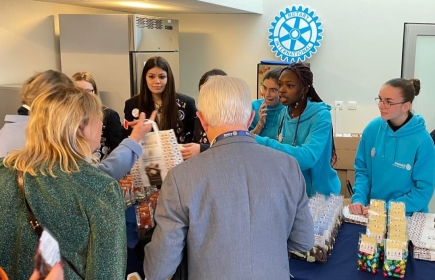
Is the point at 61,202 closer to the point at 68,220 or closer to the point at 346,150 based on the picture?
the point at 68,220

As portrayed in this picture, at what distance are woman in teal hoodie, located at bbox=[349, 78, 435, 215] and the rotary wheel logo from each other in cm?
228

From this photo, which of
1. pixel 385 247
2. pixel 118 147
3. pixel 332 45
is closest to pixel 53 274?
pixel 118 147

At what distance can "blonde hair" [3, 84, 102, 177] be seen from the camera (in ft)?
3.97

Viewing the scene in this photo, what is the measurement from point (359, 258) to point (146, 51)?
2.68 m

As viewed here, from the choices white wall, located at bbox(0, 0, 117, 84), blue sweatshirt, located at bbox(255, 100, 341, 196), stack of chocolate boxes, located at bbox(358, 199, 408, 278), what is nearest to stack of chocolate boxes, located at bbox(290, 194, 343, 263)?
stack of chocolate boxes, located at bbox(358, 199, 408, 278)

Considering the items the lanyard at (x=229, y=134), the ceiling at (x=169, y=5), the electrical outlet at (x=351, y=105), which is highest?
the ceiling at (x=169, y=5)

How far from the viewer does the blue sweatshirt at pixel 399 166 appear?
6.86ft

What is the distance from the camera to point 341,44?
449cm

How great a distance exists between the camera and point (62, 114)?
1.24 meters

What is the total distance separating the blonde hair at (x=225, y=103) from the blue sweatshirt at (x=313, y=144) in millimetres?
840

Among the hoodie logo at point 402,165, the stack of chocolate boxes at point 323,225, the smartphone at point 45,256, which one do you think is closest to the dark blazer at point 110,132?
the stack of chocolate boxes at point 323,225

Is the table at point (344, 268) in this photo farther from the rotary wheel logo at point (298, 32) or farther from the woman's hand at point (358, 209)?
the rotary wheel logo at point (298, 32)

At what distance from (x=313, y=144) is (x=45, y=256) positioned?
1.46 meters

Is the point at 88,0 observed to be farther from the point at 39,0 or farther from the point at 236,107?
the point at 236,107
